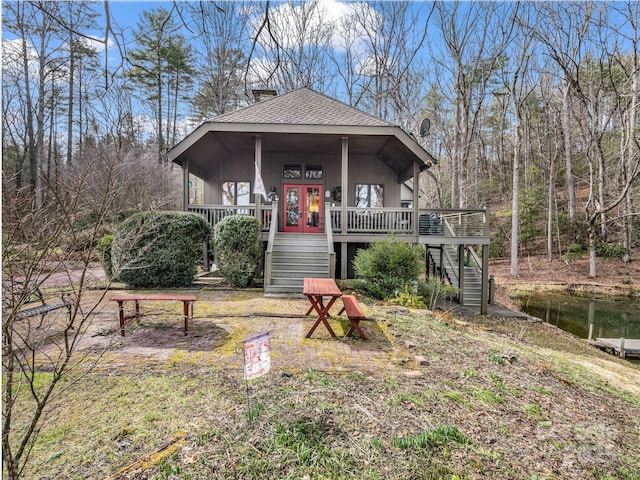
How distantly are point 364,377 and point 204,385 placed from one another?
1.82m

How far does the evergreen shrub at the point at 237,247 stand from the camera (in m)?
9.16

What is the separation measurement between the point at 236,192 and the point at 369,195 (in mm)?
5655

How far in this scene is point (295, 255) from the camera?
400 inches

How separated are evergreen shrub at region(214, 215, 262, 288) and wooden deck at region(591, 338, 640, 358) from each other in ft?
32.6

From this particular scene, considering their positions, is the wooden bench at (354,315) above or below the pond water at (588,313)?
above

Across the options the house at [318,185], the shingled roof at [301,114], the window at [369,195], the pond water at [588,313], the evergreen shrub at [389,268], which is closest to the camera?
the evergreen shrub at [389,268]

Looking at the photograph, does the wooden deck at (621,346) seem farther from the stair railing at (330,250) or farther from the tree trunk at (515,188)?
the tree trunk at (515,188)

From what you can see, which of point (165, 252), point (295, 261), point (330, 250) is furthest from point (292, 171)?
point (165, 252)

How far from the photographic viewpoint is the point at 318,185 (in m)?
13.4

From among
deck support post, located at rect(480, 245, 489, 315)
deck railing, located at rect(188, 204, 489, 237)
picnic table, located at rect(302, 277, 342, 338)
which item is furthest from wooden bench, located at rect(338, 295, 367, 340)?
deck support post, located at rect(480, 245, 489, 315)

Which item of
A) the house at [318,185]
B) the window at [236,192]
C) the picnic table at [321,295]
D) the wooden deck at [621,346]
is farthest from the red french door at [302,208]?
the wooden deck at [621,346]

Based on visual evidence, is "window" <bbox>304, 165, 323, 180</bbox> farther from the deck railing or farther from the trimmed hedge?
the trimmed hedge

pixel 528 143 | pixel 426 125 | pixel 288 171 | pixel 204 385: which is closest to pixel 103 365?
pixel 204 385

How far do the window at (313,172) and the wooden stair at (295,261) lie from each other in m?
3.24
